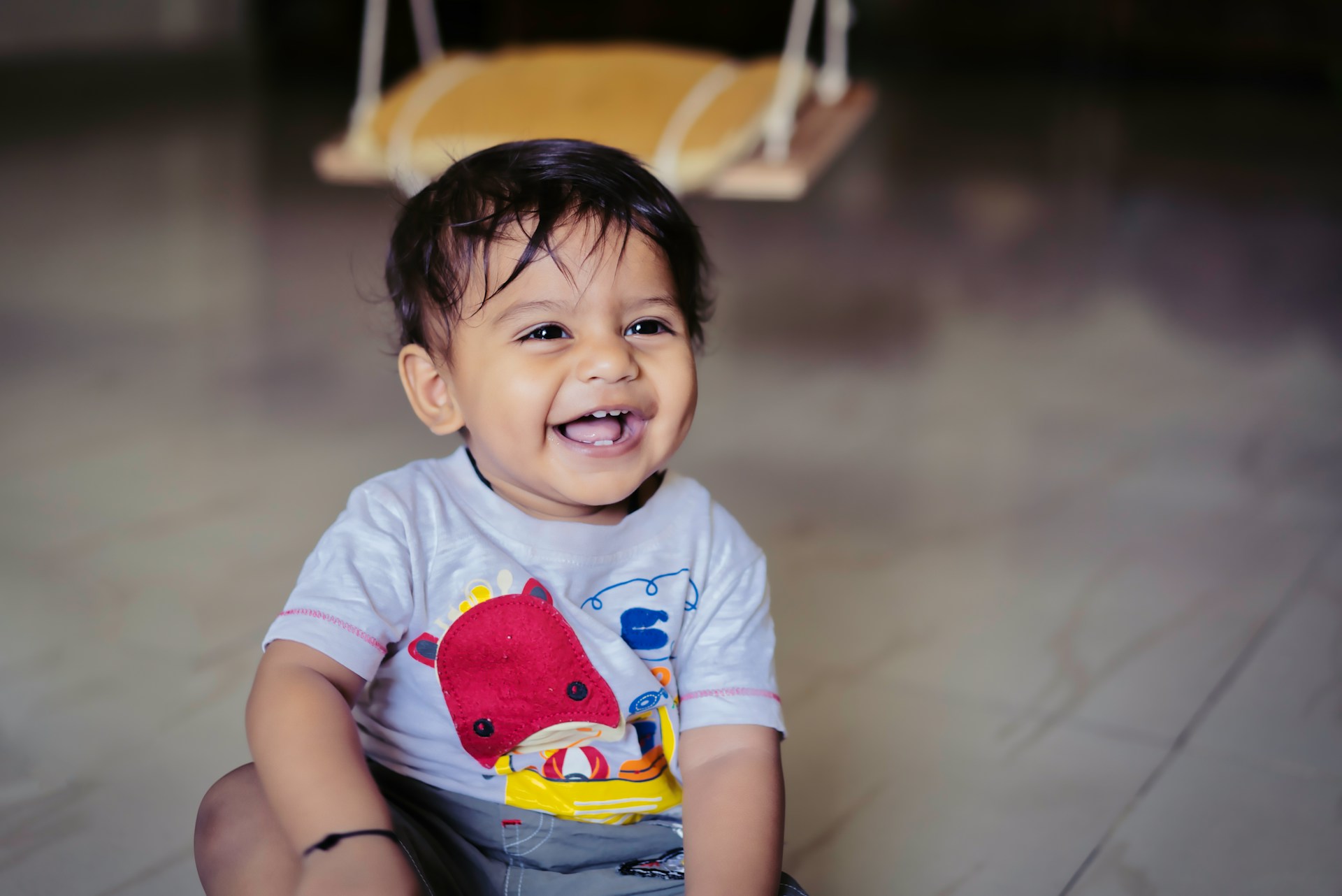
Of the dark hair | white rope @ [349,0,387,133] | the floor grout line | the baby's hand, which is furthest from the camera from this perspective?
white rope @ [349,0,387,133]

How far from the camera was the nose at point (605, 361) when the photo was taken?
0.70 meters

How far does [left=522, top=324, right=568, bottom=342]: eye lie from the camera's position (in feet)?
2.35

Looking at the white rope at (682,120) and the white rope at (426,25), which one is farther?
the white rope at (426,25)

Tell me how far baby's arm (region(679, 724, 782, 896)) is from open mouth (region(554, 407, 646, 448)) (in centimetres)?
17

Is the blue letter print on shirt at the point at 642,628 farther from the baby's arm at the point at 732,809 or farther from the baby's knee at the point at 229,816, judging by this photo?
the baby's knee at the point at 229,816

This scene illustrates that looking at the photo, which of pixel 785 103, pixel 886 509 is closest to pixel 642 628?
pixel 886 509

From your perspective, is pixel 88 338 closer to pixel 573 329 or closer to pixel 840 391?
pixel 840 391

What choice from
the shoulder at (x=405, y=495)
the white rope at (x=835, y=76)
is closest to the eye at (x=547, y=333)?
the shoulder at (x=405, y=495)

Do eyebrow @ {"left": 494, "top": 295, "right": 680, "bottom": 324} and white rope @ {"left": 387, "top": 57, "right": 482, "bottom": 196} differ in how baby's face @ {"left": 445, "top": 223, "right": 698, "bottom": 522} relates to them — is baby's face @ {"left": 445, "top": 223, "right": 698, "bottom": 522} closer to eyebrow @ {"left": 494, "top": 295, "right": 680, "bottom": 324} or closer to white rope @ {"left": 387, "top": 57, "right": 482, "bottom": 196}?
eyebrow @ {"left": 494, "top": 295, "right": 680, "bottom": 324}

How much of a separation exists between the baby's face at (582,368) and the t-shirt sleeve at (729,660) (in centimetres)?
10

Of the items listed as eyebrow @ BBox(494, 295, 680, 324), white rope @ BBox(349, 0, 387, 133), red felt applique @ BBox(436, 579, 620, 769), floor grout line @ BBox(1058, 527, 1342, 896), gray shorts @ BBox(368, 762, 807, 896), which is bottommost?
floor grout line @ BBox(1058, 527, 1342, 896)

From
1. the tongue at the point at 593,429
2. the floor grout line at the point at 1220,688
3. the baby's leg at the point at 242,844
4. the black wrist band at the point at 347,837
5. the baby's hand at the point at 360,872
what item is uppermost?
the tongue at the point at 593,429

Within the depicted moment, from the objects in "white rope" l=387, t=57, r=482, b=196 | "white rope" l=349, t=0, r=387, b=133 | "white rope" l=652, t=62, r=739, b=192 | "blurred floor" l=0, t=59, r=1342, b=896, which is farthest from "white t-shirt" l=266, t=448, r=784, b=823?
"white rope" l=349, t=0, r=387, b=133

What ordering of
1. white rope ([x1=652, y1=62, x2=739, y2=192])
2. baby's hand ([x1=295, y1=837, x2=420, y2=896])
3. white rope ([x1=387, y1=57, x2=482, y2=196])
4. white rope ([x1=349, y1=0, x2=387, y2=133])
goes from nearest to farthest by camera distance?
1. baby's hand ([x1=295, y1=837, x2=420, y2=896])
2. white rope ([x1=652, y1=62, x2=739, y2=192])
3. white rope ([x1=387, y1=57, x2=482, y2=196])
4. white rope ([x1=349, y1=0, x2=387, y2=133])
